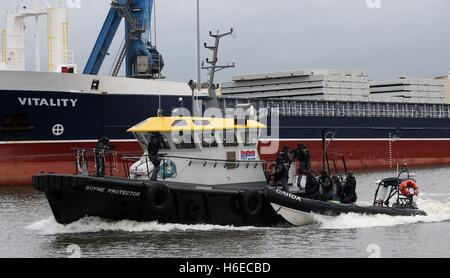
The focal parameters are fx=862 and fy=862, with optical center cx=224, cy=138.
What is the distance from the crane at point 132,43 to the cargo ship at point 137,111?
0.04 m

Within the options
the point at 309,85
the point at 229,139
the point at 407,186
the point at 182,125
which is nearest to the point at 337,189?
the point at 407,186

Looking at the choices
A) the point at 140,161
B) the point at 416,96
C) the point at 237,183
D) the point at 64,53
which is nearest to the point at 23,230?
the point at 140,161

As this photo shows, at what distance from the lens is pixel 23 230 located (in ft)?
62.2

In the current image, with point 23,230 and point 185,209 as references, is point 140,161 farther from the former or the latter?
→ point 23,230

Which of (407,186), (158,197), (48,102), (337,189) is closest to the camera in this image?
(158,197)

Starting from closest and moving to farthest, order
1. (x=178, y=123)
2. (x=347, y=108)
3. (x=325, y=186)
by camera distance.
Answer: (x=178, y=123), (x=325, y=186), (x=347, y=108)

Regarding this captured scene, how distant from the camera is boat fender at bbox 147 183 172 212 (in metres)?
17.5

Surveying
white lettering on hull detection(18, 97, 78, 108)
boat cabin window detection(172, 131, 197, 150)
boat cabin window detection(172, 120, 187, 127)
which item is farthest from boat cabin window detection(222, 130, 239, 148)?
white lettering on hull detection(18, 97, 78, 108)

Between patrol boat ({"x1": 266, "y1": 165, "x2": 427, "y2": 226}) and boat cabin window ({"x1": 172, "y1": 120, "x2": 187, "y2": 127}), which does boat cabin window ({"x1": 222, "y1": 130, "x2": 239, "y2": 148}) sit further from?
patrol boat ({"x1": 266, "y1": 165, "x2": 427, "y2": 226})

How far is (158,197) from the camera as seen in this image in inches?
691

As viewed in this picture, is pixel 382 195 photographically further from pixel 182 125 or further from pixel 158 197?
pixel 158 197

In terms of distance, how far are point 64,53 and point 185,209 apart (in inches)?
805

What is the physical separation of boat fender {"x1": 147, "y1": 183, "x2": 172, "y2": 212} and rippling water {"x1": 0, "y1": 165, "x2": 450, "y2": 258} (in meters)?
0.46

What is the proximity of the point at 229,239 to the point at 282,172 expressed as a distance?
2.65m
